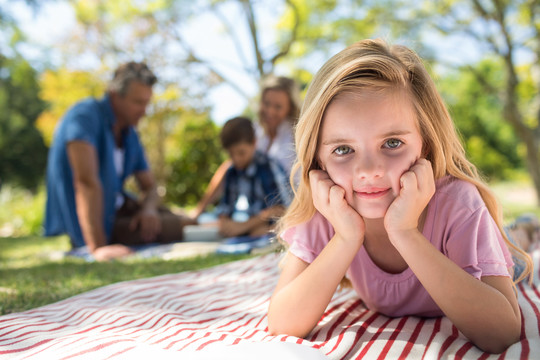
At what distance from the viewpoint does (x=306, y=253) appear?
1.73 metres

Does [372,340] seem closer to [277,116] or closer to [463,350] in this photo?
[463,350]

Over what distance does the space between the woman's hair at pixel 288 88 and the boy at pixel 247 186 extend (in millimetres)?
582

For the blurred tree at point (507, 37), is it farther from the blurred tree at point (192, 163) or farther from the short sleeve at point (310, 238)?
the short sleeve at point (310, 238)

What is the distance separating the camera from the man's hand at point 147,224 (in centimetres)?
528

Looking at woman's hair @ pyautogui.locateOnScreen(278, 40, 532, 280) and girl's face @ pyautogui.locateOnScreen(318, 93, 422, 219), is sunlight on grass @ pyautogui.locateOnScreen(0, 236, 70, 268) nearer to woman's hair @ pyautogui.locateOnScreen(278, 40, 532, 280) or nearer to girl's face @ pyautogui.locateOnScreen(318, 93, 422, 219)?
woman's hair @ pyautogui.locateOnScreen(278, 40, 532, 280)

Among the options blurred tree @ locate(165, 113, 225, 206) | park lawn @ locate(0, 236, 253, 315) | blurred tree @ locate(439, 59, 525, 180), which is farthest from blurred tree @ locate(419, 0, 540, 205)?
blurred tree @ locate(439, 59, 525, 180)

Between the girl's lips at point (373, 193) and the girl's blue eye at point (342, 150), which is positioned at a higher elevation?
the girl's blue eye at point (342, 150)

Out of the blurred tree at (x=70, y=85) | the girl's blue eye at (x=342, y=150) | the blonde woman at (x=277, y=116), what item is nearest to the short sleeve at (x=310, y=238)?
the girl's blue eye at (x=342, y=150)

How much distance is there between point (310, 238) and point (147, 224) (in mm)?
3840

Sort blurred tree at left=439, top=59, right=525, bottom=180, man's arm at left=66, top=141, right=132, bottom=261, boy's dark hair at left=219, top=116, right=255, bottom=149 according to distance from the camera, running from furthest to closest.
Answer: blurred tree at left=439, top=59, right=525, bottom=180 < boy's dark hair at left=219, top=116, right=255, bottom=149 < man's arm at left=66, top=141, right=132, bottom=261

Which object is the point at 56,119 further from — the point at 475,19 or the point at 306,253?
the point at 306,253

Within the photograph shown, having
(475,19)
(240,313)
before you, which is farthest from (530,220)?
(475,19)

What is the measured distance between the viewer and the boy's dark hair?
5008mm

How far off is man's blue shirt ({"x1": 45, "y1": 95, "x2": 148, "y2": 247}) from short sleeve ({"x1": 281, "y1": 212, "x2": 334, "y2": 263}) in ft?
11.8
